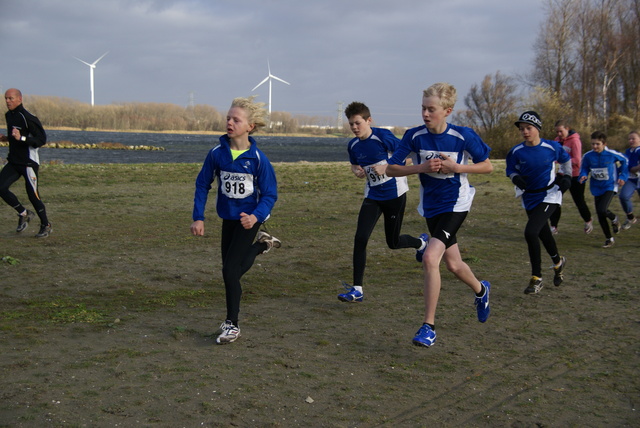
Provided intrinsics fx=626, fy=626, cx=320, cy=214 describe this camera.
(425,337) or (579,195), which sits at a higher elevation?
(579,195)

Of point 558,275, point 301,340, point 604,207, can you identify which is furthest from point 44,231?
point 604,207

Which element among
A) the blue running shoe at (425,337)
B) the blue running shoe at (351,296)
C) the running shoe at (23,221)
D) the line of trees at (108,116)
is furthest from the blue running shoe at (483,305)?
the line of trees at (108,116)

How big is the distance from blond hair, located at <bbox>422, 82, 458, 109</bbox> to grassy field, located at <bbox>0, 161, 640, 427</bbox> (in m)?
2.16

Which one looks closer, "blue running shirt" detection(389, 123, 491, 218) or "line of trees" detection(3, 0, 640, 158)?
"blue running shirt" detection(389, 123, 491, 218)

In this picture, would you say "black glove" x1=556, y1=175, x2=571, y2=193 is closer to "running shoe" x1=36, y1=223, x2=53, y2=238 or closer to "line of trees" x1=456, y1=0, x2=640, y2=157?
"running shoe" x1=36, y1=223, x2=53, y2=238

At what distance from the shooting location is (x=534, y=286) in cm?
748

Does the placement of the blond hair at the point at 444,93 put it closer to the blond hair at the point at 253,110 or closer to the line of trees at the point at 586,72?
the blond hair at the point at 253,110

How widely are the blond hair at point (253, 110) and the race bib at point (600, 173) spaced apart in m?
7.70

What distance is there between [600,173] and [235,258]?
26.9 feet

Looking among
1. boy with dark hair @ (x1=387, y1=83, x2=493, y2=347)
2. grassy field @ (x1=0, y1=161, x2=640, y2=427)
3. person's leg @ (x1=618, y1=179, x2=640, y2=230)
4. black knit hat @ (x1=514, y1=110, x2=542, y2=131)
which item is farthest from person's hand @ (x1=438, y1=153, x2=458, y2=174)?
person's leg @ (x1=618, y1=179, x2=640, y2=230)

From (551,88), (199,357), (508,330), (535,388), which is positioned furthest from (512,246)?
(551,88)

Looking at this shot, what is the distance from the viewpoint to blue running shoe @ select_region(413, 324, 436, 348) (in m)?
5.36

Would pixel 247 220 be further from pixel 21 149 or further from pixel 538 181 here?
pixel 21 149

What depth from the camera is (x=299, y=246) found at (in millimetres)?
10500
